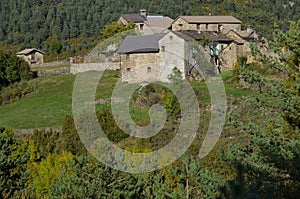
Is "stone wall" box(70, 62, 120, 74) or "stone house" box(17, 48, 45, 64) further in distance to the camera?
"stone house" box(17, 48, 45, 64)

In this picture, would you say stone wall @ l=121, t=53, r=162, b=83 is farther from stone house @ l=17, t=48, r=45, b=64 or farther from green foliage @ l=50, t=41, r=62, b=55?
green foliage @ l=50, t=41, r=62, b=55

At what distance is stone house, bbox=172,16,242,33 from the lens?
37.8 meters

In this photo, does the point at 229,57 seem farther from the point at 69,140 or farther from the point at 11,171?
the point at 11,171

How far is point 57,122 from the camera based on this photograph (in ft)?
80.5

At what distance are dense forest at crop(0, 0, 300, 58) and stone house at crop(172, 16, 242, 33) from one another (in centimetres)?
1741

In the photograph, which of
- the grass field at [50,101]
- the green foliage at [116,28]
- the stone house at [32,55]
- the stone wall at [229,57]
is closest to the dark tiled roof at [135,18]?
the green foliage at [116,28]

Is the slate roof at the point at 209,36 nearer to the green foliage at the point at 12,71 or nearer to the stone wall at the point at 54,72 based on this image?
the stone wall at the point at 54,72

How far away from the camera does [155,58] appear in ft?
94.1

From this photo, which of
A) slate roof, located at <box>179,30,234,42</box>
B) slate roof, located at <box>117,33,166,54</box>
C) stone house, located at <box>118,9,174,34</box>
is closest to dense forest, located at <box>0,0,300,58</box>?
stone house, located at <box>118,9,174,34</box>

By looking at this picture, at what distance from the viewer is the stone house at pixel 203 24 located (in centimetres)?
3781

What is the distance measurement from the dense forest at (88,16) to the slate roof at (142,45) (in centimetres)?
2571

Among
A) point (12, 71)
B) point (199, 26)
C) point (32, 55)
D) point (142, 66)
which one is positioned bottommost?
point (32, 55)

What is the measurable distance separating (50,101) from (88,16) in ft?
118

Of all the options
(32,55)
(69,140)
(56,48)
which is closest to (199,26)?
(32,55)
